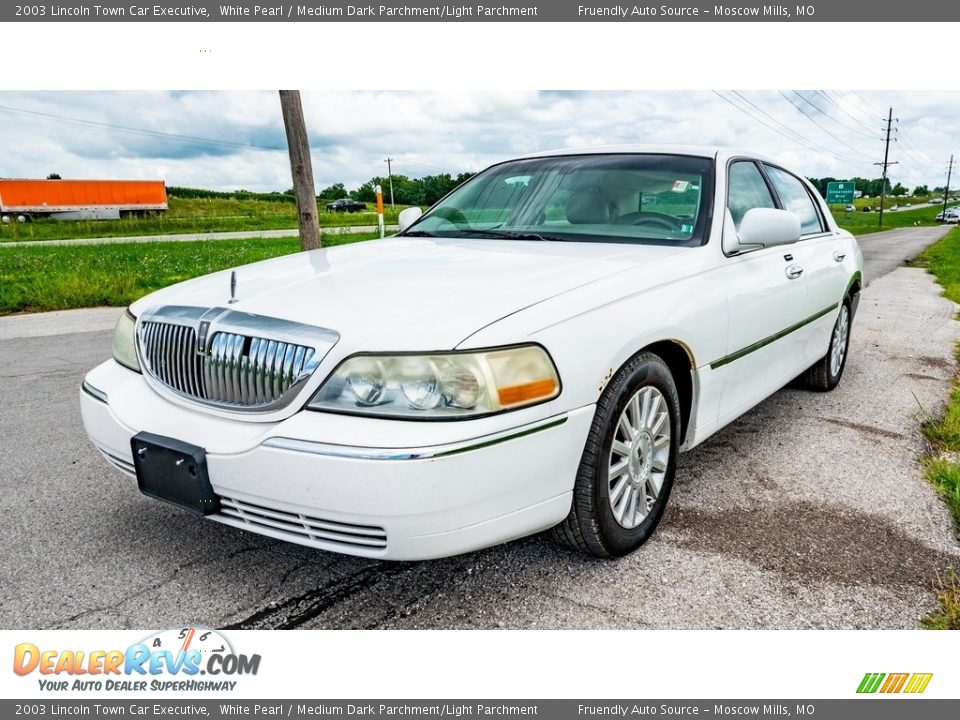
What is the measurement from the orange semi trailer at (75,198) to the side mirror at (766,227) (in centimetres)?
4222

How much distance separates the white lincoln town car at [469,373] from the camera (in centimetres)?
205

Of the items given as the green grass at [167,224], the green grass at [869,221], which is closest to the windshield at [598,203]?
the green grass at [167,224]

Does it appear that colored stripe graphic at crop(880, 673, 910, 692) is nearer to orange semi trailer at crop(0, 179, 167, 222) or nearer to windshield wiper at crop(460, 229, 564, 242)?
windshield wiper at crop(460, 229, 564, 242)

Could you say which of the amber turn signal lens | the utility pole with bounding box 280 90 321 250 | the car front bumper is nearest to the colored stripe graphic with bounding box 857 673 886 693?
the car front bumper

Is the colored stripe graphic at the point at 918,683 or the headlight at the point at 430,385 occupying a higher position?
the headlight at the point at 430,385

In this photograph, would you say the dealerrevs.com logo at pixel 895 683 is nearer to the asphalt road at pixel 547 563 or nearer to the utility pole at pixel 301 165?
the asphalt road at pixel 547 563

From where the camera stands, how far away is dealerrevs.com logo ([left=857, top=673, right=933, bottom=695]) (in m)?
2.05

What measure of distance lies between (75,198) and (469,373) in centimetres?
4540

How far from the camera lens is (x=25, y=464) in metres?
3.68

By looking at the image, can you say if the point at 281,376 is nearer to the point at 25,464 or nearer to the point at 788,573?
Result: the point at 788,573

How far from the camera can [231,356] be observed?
2324 millimetres

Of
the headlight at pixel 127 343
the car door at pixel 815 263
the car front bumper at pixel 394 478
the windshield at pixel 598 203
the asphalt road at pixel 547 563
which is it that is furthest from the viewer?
the car door at pixel 815 263

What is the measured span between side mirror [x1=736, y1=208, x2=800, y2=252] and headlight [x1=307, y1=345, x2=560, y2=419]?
1.57 metres

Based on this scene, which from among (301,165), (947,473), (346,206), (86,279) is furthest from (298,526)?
(346,206)
